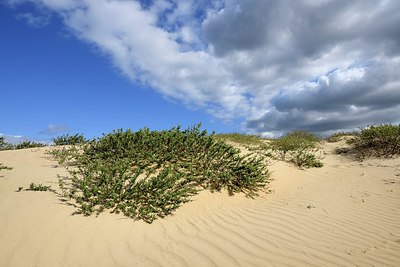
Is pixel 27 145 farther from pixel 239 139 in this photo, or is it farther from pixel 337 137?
pixel 337 137

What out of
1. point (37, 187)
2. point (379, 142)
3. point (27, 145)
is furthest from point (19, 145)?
point (379, 142)

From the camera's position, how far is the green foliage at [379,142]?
1046cm

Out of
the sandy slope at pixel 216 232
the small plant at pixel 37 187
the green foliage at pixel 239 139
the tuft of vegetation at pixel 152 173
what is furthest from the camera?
the green foliage at pixel 239 139

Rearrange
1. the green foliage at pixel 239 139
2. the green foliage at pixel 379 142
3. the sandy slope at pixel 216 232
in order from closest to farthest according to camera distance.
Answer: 1. the sandy slope at pixel 216 232
2. the green foliage at pixel 379 142
3. the green foliage at pixel 239 139

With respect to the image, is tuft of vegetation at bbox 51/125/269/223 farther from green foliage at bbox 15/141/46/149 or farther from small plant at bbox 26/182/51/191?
green foliage at bbox 15/141/46/149

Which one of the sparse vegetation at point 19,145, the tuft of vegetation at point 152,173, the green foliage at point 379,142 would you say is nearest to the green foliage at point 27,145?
the sparse vegetation at point 19,145

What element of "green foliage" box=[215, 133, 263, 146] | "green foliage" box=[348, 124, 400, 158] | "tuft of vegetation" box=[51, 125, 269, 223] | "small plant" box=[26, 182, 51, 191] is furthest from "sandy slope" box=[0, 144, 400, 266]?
"green foliage" box=[215, 133, 263, 146]

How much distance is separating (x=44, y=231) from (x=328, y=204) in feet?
17.3

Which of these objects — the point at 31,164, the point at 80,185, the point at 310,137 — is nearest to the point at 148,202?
the point at 80,185

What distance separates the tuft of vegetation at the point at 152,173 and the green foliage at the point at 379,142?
226 inches

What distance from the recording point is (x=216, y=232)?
478 cm

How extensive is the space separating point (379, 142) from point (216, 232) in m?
9.00

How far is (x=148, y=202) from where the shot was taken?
552 cm

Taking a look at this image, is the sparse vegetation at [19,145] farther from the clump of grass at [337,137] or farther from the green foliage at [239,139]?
the clump of grass at [337,137]
